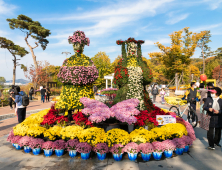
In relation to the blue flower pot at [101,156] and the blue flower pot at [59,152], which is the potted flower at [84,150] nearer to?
the blue flower pot at [101,156]

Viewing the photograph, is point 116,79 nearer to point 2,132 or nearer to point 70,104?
point 70,104

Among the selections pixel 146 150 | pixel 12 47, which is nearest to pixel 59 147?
pixel 146 150

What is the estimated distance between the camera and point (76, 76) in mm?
5062

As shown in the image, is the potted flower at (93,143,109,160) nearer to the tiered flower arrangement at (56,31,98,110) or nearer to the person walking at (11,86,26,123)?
the tiered flower arrangement at (56,31,98,110)

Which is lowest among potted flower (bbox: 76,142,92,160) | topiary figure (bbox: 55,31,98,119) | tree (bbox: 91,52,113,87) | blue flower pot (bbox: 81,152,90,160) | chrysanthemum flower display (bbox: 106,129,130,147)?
blue flower pot (bbox: 81,152,90,160)

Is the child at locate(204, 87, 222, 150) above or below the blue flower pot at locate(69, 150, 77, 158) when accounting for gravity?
above

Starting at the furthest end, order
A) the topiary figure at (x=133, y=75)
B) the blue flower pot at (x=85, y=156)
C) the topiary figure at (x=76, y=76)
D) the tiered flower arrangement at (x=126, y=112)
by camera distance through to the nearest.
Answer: the topiary figure at (x=133, y=75) < the topiary figure at (x=76, y=76) < the tiered flower arrangement at (x=126, y=112) < the blue flower pot at (x=85, y=156)

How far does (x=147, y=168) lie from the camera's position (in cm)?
321

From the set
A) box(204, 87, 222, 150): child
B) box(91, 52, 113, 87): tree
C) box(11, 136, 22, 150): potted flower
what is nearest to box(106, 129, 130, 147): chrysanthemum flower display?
box(204, 87, 222, 150): child

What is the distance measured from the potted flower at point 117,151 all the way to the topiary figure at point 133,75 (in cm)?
236

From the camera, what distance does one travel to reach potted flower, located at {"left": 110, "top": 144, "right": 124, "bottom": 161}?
11.5 feet

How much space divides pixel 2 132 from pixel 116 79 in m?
4.82

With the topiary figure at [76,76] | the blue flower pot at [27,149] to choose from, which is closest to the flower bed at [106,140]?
the blue flower pot at [27,149]

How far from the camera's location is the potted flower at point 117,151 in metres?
3.50
